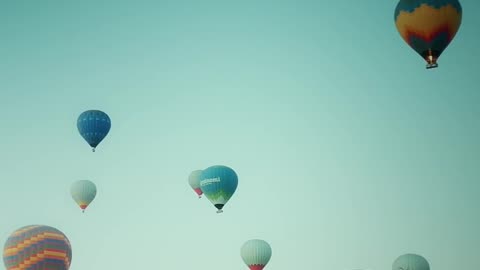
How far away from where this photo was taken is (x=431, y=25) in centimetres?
4053

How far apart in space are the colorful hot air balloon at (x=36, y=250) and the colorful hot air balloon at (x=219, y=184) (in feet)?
43.2

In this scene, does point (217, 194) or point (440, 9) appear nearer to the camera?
point (440, 9)

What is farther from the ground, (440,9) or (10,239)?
(440,9)

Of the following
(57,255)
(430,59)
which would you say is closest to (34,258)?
(57,255)

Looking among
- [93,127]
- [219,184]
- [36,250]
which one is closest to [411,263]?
[219,184]

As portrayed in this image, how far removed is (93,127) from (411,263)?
97.0 feet

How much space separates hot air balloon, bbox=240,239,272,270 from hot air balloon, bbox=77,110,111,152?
16.1 m

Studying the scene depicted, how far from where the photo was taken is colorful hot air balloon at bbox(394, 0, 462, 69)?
40.3m

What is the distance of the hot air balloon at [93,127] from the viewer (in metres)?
56.5

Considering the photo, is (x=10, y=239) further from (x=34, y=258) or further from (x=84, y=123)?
(x=84, y=123)

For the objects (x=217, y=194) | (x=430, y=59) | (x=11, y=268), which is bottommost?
(x=11, y=268)

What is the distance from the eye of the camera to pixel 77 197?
64.2 meters

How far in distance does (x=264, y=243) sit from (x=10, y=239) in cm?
2330

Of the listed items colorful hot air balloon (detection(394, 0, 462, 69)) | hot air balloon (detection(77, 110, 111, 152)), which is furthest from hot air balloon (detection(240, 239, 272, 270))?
colorful hot air balloon (detection(394, 0, 462, 69))
